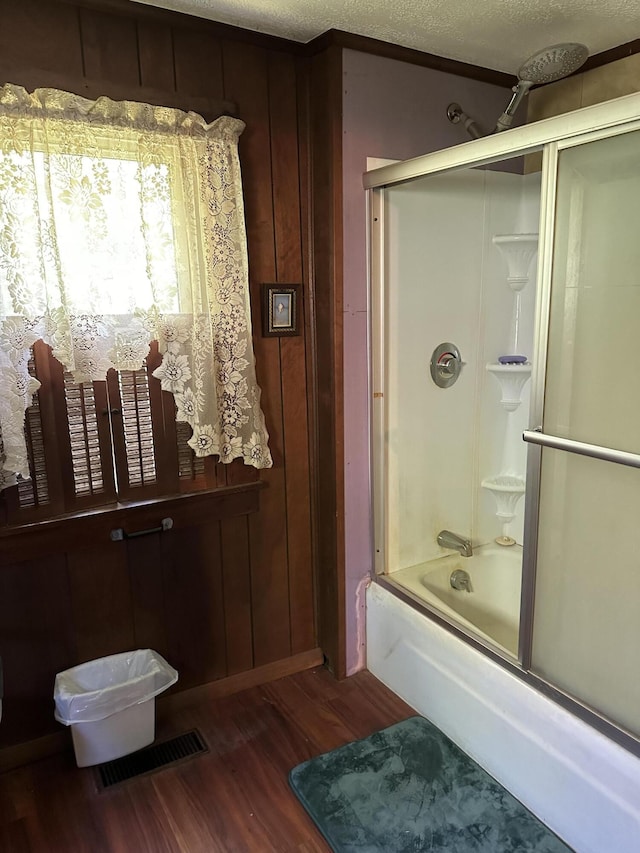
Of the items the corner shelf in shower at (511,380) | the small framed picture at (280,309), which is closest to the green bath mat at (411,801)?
the corner shelf in shower at (511,380)

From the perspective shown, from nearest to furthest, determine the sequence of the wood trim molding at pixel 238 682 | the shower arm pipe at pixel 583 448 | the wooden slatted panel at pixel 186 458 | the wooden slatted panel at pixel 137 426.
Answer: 1. the shower arm pipe at pixel 583 448
2. the wooden slatted panel at pixel 137 426
3. the wooden slatted panel at pixel 186 458
4. the wood trim molding at pixel 238 682

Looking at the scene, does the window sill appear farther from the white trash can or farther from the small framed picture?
the small framed picture

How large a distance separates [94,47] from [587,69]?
1606mm

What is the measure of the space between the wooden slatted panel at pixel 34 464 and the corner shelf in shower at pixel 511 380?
161 cm

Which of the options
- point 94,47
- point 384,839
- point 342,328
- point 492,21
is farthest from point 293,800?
point 492,21

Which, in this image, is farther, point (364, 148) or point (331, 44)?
point (364, 148)

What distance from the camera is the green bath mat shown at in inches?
65.4

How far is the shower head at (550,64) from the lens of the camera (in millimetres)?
1680

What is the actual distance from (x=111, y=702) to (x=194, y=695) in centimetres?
40

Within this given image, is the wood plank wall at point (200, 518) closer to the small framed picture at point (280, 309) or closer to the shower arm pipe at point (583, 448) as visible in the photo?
the small framed picture at point (280, 309)

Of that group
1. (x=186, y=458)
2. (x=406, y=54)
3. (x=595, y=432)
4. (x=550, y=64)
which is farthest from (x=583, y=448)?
(x=406, y=54)

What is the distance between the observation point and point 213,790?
1.85 metres

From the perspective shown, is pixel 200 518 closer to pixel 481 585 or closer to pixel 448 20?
pixel 481 585

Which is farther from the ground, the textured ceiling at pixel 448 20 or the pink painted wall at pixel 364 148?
the textured ceiling at pixel 448 20
